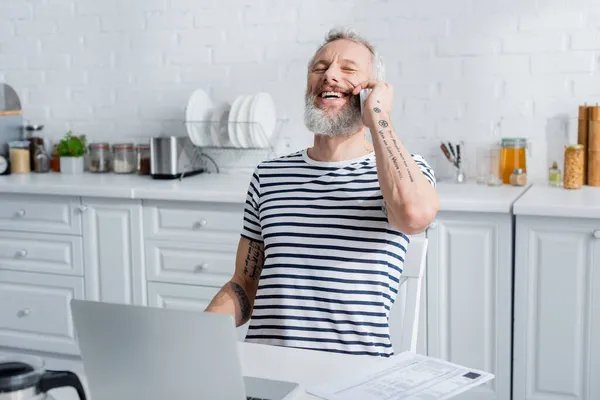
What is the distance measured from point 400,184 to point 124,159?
88.6 inches

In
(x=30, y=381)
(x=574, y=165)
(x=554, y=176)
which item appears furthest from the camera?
(x=554, y=176)

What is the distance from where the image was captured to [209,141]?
11.8ft

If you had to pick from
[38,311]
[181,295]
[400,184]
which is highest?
[400,184]

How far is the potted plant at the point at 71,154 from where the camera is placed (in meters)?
3.85

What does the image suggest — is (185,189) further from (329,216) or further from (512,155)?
(329,216)

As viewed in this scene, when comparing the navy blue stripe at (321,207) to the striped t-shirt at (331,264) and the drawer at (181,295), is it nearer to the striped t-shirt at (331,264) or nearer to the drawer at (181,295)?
the striped t-shirt at (331,264)

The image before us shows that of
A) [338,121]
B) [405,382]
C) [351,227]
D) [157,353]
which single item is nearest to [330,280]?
[351,227]

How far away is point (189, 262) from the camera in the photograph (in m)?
3.24

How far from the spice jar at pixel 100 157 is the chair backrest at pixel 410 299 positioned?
223 cm

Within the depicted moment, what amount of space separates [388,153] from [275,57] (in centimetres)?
183

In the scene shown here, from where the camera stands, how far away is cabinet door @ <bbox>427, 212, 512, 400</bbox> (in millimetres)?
2736

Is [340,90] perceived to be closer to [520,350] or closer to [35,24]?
[520,350]

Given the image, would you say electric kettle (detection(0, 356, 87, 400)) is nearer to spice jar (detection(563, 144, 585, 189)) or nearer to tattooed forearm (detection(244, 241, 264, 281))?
tattooed forearm (detection(244, 241, 264, 281))

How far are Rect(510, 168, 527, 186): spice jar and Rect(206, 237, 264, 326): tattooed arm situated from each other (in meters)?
1.40
